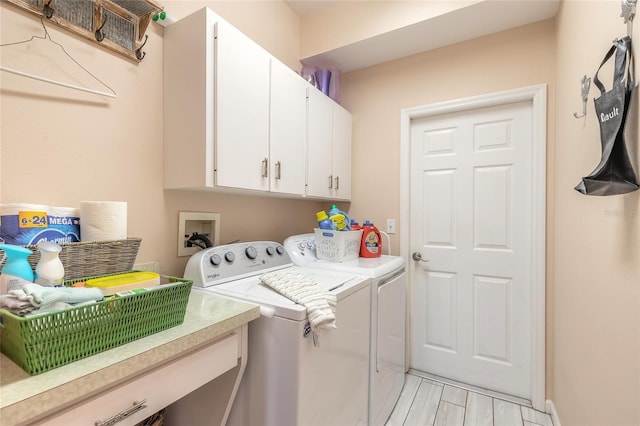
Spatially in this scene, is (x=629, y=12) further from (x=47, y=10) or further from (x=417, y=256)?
(x=47, y=10)

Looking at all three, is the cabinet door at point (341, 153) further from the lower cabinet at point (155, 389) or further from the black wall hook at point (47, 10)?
the black wall hook at point (47, 10)

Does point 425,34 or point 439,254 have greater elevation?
point 425,34

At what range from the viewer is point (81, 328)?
2.17 feet

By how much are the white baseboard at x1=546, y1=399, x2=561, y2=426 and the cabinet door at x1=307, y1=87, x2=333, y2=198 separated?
1.93 meters

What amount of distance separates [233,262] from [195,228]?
0.33m

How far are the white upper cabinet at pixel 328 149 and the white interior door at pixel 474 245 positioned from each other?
0.53 metres

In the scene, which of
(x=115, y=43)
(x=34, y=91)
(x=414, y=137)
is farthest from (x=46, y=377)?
(x=414, y=137)

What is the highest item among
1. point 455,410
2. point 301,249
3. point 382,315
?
point 301,249

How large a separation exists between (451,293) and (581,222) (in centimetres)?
107

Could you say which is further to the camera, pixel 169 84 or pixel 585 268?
pixel 169 84

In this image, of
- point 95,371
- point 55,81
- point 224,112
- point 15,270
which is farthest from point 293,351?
point 55,81

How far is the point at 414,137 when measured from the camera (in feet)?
7.80

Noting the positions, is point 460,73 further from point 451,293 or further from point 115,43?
point 115,43

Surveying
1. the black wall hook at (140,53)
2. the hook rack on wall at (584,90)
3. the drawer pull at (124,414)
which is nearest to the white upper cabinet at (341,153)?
the black wall hook at (140,53)
